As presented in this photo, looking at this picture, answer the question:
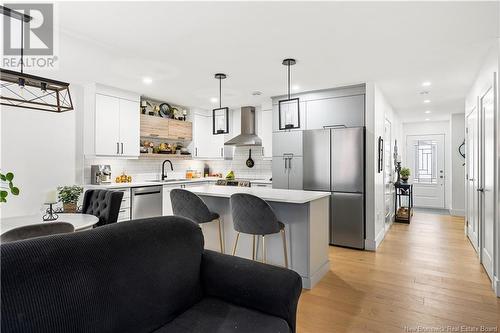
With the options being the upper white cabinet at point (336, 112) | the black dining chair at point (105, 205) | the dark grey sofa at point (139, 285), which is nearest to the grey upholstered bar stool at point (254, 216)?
the dark grey sofa at point (139, 285)

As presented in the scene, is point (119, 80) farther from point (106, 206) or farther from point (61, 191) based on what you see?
point (106, 206)

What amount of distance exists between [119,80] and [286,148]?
2.86 m

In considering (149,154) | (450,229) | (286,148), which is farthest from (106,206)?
(450,229)

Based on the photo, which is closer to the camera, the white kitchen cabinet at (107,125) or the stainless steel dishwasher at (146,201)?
the white kitchen cabinet at (107,125)

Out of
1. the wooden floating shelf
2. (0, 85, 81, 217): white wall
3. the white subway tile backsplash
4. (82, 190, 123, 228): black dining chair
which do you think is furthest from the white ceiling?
(82, 190, 123, 228): black dining chair

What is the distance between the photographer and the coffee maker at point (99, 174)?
445cm

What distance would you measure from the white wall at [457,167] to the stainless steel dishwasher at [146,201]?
6.85m

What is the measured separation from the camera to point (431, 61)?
331 centimetres

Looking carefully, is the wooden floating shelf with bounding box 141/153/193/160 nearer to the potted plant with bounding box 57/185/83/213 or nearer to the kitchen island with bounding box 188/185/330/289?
the potted plant with bounding box 57/185/83/213

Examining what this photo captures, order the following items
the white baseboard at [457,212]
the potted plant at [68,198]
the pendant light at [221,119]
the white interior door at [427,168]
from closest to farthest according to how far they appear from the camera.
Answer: the potted plant at [68,198] → the pendant light at [221,119] → the white baseboard at [457,212] → the white interior door at [427,168]

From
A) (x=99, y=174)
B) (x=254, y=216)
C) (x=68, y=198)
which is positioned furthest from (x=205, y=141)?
(x=254, y=216)

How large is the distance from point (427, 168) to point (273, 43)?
7.17 metres

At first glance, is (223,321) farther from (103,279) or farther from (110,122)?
(110,122)

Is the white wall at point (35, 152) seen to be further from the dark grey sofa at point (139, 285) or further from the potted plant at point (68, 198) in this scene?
the dark grey sofa at point (139, 285)
